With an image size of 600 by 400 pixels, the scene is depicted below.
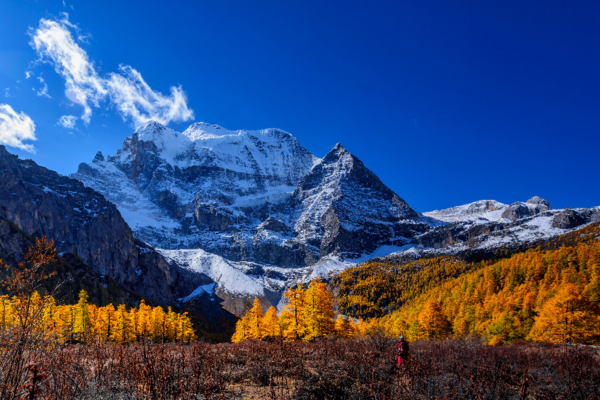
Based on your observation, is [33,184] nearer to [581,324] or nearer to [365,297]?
[365,297]

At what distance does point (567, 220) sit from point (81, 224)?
244274 mm

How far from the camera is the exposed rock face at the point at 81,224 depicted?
108 metres

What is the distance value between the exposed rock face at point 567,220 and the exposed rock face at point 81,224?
203m

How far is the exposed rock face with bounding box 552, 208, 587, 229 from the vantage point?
537ft

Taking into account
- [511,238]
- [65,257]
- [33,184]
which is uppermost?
[33,184]

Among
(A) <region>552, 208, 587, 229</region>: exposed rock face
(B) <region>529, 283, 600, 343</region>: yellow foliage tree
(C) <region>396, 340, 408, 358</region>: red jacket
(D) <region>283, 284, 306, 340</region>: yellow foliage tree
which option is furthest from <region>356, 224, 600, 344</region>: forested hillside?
(A) <region>552, 208, 587, 229</region>: exposed rock face

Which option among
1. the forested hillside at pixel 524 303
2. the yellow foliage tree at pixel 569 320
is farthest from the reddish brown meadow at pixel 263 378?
the yellow foliage tree at pixel 569 320

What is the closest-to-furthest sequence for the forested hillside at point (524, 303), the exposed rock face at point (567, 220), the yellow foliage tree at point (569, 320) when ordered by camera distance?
1. the yellow foliage tree at point (569, 320)
2. the forested hillside at point (524, 303)
3. the exposed rock face at point (567, 220)

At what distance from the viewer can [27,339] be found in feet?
14.6

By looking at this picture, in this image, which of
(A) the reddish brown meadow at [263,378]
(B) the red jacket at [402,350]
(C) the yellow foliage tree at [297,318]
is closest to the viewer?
(A) the reddish brown meadow at [263,378]

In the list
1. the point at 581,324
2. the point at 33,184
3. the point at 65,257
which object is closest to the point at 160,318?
the point at 581,324

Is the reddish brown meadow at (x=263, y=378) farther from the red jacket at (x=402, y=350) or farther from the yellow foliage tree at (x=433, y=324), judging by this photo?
the yellow foliage tree at (x=433, y=324)

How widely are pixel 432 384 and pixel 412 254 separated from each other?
170023 mm

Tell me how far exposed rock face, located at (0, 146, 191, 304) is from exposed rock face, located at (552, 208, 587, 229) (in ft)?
666
